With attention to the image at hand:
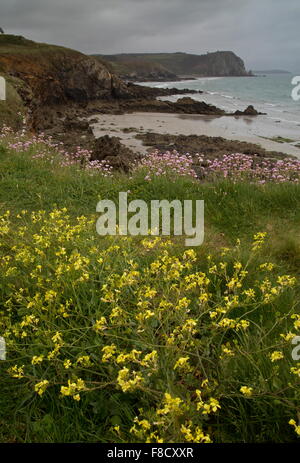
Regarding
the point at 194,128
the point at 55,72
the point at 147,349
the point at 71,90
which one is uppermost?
the point at 55,72

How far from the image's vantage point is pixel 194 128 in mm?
26750

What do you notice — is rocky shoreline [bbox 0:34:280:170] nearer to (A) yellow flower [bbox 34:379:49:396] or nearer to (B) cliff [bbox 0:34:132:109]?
(B) cliff [bbox 0:34:132:109]

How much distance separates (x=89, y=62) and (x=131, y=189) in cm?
4049

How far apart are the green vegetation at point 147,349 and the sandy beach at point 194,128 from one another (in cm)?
1536

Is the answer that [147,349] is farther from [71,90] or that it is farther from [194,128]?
[71,90]

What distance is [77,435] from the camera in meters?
2.39

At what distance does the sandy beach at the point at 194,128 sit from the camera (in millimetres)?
21172

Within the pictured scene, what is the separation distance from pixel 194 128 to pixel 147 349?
84.0 ft

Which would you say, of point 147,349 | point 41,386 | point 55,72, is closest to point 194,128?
point 55,72

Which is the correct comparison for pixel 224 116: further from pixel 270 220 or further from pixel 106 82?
pixel 270 220

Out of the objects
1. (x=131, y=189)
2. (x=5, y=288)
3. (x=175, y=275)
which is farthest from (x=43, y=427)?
(x=131, y=189)

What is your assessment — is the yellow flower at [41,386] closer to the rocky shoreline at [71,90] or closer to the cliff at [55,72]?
the rocky shoreline at [71,90]

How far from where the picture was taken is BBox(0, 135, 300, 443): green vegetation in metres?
2.23

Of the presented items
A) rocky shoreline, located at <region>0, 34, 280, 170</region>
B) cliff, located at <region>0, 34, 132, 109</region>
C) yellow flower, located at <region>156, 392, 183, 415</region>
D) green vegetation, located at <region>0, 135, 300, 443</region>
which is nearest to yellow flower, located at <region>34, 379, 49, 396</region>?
green vegetation, located at <region>0, 135, 300, 443</region>
